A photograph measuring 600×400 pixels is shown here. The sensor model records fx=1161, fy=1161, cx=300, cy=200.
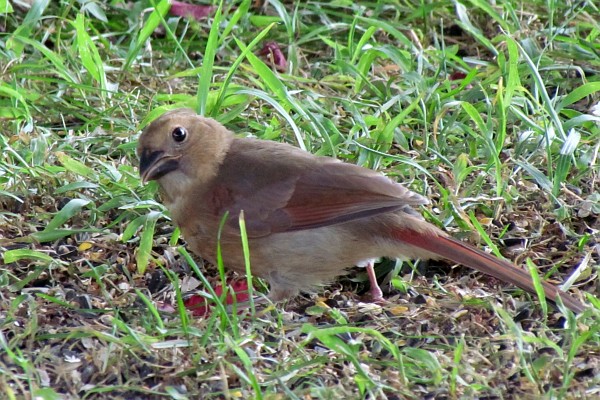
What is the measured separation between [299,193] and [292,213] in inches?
3.4

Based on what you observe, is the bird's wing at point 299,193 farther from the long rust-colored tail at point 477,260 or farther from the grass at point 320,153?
the grass at point 320,153

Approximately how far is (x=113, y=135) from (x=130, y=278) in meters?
1.09

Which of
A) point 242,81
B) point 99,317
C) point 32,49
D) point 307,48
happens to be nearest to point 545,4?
point 307,48

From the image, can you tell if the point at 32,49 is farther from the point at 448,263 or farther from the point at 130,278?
the point at 448,263

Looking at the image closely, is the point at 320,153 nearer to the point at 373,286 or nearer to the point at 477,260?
the point at 373,286

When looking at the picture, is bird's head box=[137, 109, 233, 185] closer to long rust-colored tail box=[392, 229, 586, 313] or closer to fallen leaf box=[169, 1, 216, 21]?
long rust-colored tail box=[392, 229, 586, 313]

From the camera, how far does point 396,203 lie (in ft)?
14.7

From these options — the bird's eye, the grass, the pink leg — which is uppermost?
the bird's eye

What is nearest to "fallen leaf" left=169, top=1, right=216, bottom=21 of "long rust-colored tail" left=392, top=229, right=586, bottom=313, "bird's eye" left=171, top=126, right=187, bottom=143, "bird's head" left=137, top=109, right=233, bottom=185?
"bird's head" left=137, top=109, right=233, bottom=185

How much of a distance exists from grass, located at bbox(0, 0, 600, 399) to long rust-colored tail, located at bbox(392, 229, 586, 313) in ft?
0.37

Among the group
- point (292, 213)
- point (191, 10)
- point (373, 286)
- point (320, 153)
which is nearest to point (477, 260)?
point (373, 286)

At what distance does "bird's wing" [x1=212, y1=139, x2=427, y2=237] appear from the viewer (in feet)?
14.8

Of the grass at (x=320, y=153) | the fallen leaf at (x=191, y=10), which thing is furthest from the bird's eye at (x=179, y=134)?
the fallen leaf at (x=191, y=10)

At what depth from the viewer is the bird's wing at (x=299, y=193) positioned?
4.52 meters
